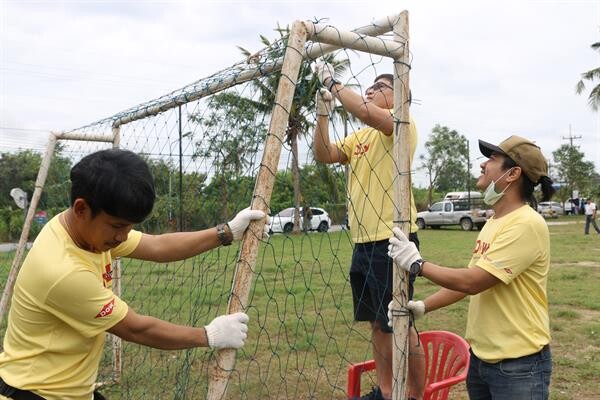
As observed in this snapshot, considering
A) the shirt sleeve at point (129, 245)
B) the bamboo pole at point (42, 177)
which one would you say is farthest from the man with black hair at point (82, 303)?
the bamboo pole at point (42, 177)

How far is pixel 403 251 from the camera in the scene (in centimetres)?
206

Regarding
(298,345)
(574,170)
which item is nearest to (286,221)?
(298,345)

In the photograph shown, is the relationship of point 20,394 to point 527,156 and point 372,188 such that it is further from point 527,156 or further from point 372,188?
point 527,156

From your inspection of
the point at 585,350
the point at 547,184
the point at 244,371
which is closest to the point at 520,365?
the point at 547,184

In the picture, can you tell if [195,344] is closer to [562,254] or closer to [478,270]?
[478,270]

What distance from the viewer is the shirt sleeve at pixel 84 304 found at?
153cm

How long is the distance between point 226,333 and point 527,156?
4.24 ft

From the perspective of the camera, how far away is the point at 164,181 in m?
6.43

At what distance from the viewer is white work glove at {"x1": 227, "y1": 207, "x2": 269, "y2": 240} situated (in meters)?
1.81

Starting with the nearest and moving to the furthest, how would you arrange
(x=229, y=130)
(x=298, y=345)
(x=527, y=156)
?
(x=527, y=156), (x=229, y=130), (x=298, y=345)

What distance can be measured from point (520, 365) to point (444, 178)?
44334 mm

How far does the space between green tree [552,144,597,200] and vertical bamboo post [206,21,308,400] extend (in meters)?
43.0

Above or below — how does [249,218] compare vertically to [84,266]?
above

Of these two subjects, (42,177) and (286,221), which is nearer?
(42,177)
